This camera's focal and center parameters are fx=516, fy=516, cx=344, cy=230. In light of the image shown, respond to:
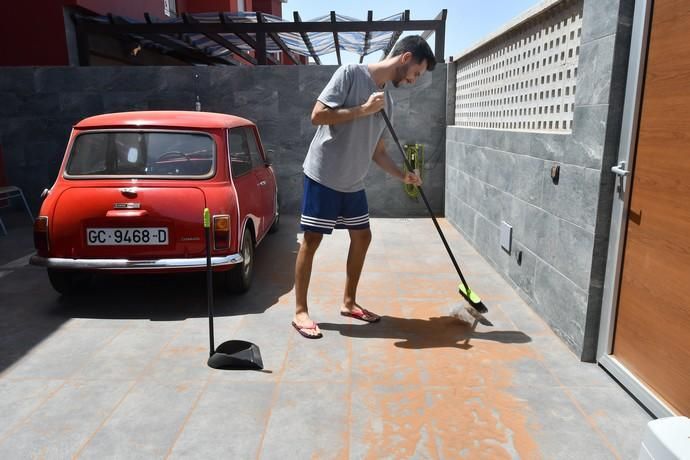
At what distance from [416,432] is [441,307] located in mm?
1832

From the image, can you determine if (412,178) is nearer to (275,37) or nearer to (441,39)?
(441,39)

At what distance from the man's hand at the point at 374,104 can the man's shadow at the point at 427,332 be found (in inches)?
62.0

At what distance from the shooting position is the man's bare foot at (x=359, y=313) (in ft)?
13.0

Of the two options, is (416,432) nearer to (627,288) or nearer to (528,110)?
(627,288)

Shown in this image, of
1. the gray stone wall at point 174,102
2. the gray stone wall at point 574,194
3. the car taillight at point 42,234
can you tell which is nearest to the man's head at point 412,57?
the gray stone wall at point 574,194

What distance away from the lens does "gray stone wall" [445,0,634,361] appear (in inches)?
115

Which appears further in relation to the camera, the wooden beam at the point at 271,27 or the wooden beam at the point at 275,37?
the wooden beam at the point at 275,37

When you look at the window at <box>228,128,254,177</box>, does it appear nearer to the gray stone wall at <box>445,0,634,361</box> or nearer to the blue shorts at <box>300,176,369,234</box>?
the blue shorts at <box>300,176,369,234</box>

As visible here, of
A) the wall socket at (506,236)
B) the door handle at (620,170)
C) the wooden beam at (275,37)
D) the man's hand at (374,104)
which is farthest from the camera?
the wooden beam at (275,37)

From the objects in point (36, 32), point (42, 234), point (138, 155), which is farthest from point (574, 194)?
→ point (36, 32)

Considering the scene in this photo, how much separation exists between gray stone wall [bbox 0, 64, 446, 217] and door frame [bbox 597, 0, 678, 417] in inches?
206

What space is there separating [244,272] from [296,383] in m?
1.67

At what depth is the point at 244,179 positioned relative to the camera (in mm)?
4742

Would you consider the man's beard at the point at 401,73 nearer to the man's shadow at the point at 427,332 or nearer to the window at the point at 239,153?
the window at the point at 239,153
